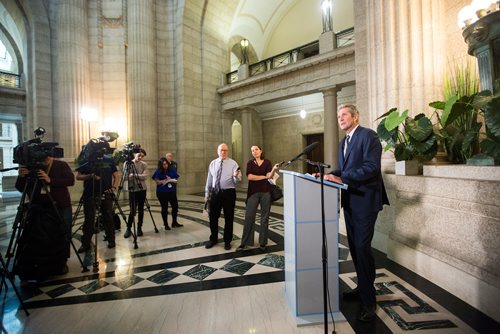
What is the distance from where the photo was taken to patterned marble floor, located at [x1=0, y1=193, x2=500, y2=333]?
2.13m

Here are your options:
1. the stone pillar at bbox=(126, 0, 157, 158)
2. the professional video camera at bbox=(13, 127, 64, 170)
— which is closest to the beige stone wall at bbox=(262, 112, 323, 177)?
the stone pillar at bbox=(126, 0, 157, 158)

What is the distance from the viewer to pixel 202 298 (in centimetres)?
261

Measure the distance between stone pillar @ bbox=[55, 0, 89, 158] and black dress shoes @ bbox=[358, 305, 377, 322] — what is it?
11.4 meters

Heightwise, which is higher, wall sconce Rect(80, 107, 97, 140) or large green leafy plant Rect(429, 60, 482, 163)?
wall sconce Rect(80, 107, 97, 140)

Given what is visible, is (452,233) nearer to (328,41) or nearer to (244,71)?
(328,41)

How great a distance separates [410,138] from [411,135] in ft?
0.30

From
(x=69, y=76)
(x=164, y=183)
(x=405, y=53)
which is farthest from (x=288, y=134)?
(x=405, y=53)

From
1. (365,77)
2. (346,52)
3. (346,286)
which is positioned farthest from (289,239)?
(346,52)

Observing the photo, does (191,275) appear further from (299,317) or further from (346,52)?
(346,52)

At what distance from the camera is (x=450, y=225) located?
258cm

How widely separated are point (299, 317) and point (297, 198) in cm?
103

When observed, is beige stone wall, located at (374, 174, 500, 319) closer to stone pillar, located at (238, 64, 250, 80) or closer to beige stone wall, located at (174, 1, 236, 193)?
beige stone wall, located at (174, 1, 236, 193)

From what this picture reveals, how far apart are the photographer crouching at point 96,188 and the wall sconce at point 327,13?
8815 millimetres

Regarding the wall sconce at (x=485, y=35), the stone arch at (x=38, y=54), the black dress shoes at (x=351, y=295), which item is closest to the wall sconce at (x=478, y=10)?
the wall sconce at (x=485, y=35)
